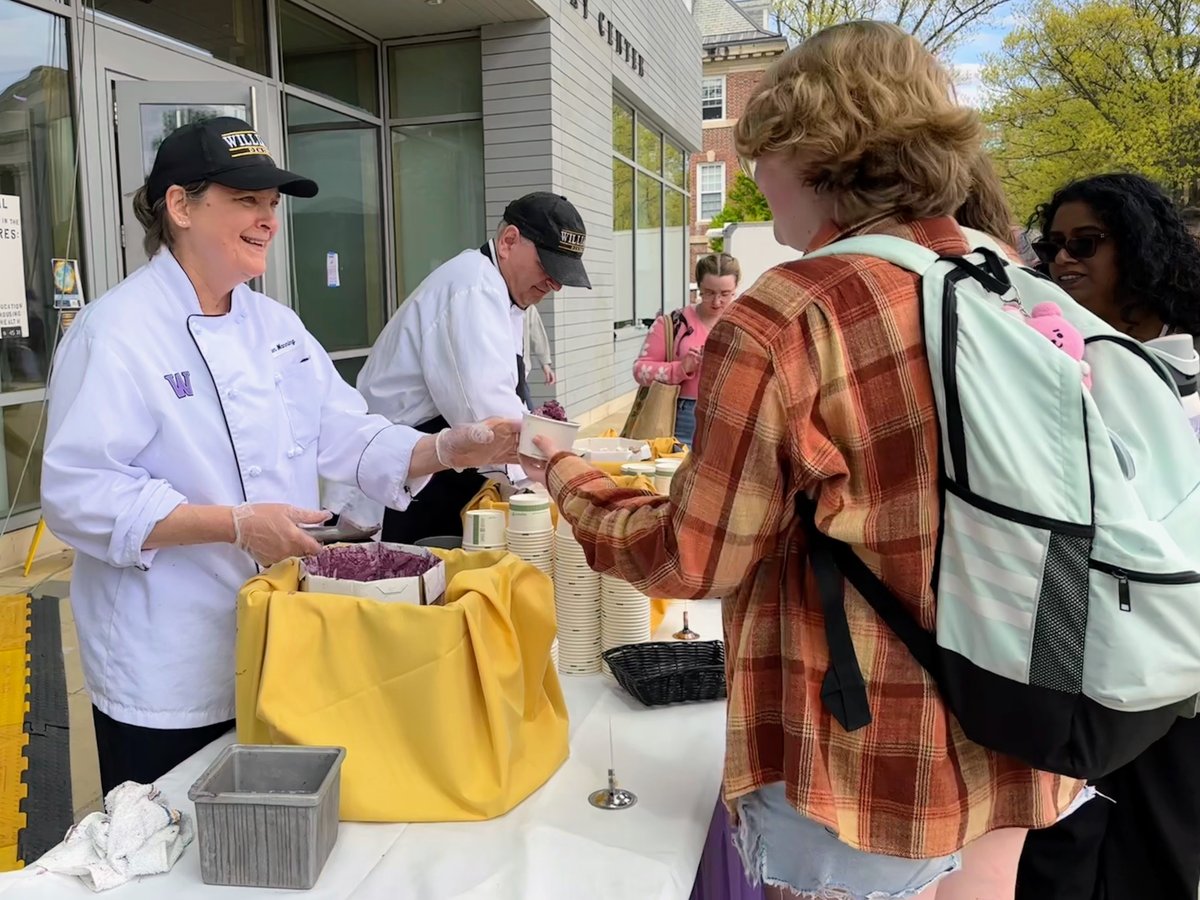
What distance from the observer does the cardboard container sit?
5.16 ft

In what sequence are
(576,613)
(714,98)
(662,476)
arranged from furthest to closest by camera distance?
(714,98) < (662,476) < (576,613)

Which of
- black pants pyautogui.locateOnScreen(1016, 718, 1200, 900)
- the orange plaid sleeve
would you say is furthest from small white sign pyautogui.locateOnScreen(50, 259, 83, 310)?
black pants pyautogui.locateOnScreen(1016, 718, 1200, 900)

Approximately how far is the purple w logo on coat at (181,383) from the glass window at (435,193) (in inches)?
288

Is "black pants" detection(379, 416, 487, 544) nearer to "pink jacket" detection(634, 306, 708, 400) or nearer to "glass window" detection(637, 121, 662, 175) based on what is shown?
"pink jacket" detection(634, 306, 708, 400)

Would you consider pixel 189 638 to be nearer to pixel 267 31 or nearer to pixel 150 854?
pixel 150 854

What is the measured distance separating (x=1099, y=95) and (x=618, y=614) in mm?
22605

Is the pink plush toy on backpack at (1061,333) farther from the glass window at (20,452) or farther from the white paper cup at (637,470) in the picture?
the glass window at (20,452)

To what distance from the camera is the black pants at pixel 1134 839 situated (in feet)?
7.10

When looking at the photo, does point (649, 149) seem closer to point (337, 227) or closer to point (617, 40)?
point (617, 40)

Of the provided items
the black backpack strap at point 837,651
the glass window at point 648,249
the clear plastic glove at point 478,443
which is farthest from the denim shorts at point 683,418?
the glass window at point 648,249

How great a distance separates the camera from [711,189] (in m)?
31.7

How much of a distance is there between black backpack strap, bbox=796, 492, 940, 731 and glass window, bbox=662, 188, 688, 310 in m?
15.2

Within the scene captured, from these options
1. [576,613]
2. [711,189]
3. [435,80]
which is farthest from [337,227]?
[711,189]

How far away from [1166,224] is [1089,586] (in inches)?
75.0
